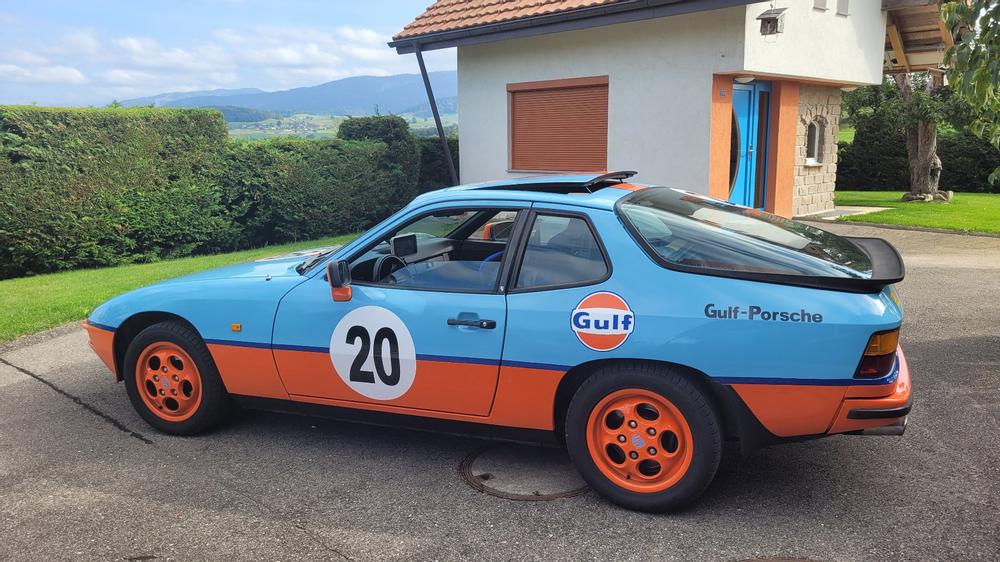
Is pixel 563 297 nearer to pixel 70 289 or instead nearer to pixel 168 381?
pixel 168 381

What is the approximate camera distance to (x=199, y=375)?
460 cm

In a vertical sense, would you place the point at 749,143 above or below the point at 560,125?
below

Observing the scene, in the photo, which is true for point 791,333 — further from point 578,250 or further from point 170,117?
point 170,117

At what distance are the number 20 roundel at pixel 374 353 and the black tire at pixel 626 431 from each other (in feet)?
2.97

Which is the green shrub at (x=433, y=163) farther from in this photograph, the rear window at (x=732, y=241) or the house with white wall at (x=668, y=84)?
the rear window at (x=732, y=241)

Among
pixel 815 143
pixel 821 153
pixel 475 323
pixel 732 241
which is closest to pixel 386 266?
pixel 475 323

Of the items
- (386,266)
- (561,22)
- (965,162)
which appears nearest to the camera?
(386,266)

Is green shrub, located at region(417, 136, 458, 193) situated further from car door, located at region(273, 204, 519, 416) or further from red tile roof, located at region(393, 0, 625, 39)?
car door, located at region(273, 204, 519, 416)

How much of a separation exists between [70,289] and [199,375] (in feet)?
20.8

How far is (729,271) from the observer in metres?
3.53

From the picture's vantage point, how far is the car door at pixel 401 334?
3.91 metres

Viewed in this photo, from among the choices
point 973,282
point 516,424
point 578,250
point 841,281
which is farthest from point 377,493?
point 973,282

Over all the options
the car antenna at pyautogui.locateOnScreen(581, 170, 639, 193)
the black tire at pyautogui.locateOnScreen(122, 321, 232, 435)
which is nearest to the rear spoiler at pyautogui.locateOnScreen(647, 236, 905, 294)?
the car antenna at pyautogui.locateOnScreen(581, 170, 639, 193)

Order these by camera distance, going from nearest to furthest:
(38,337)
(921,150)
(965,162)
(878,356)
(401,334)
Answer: (878,356) → (401,334) → (38,337) → (921,150) → (965,162)
